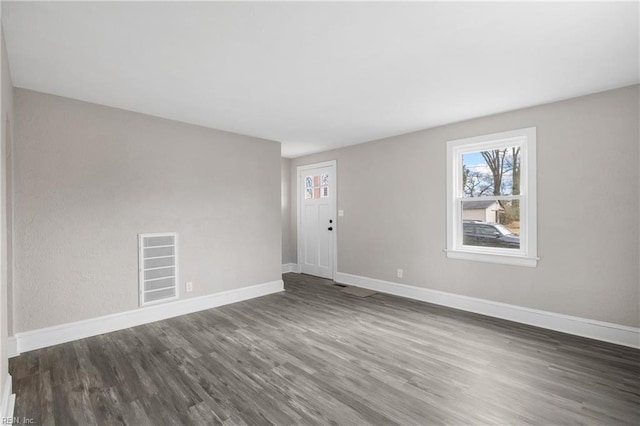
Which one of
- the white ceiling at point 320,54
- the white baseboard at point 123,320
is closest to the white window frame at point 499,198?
the white ceiling at point 320,54

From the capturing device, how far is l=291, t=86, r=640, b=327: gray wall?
9.65 ft

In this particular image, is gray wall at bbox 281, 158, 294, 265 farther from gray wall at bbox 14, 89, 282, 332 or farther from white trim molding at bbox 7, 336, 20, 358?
white trim molding at bbox 7, 336, 20, 358

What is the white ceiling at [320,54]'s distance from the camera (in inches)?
72.8

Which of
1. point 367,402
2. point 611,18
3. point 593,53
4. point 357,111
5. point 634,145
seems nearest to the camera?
point 611,18

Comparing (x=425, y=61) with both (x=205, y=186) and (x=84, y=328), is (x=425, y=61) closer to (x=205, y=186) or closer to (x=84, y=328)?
(x=205, y=186)

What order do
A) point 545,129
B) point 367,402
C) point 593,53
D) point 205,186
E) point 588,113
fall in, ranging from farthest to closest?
point 205,186, point 545,129, point 588,113, point 593,53, point 367,402

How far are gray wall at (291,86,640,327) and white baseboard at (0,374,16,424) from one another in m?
4.25

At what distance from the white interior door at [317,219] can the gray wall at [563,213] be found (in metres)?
1.52

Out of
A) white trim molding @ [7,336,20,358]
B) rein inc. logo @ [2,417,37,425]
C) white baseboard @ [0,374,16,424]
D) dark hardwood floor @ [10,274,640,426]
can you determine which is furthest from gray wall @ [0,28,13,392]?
white trim molding @ [7,336,20,358]

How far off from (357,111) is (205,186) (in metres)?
2.25

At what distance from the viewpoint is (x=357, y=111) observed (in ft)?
11.9

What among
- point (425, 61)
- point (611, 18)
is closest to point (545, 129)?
point (611, 18)

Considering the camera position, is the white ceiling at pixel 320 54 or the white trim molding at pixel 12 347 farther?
the white trim molding at pixel 12 347

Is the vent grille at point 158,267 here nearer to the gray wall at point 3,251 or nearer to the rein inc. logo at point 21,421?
the gray wall at point 3,251
